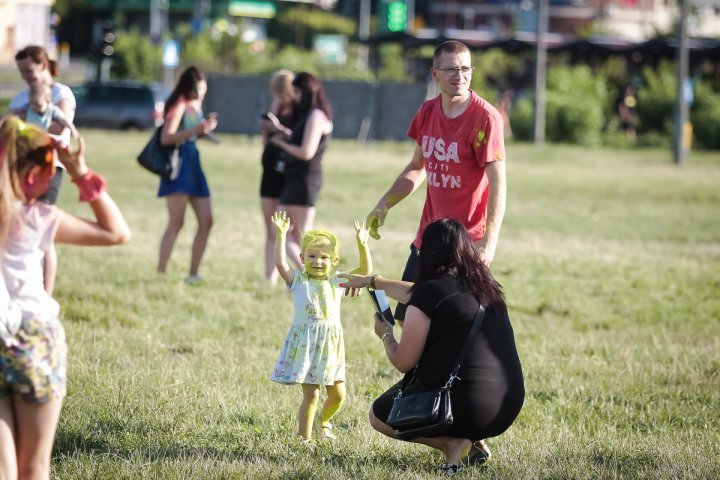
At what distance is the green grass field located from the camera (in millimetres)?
5711

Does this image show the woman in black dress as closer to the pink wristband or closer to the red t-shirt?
the red t-shirt

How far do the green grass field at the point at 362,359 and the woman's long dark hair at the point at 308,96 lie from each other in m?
1.73

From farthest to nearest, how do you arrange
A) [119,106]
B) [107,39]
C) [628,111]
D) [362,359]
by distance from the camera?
[628,111], [107,39], [119,106], [362,359]

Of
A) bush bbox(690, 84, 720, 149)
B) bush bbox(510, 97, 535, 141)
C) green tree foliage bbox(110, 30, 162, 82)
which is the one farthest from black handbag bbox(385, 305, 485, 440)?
green tree foliage bbox(110, 30, 162, 82)

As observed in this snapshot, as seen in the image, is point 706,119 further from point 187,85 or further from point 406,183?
point 406,183

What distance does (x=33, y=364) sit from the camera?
13.5ft

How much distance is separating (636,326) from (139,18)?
99.3 m

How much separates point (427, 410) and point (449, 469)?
429 millimetres

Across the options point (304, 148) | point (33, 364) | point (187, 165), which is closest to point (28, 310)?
point (33, 364)

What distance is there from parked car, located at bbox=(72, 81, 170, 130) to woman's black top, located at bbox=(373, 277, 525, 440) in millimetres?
32955

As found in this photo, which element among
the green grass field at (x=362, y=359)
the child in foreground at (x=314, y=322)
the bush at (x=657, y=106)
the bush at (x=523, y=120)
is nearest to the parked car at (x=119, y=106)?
the bush at (x=523, y=120)

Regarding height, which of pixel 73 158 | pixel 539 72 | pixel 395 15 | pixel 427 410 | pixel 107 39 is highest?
pixel 395 15

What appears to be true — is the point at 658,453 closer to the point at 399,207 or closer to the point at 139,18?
the point at 399,207

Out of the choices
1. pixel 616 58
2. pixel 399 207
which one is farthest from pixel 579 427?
pixel 616 58
